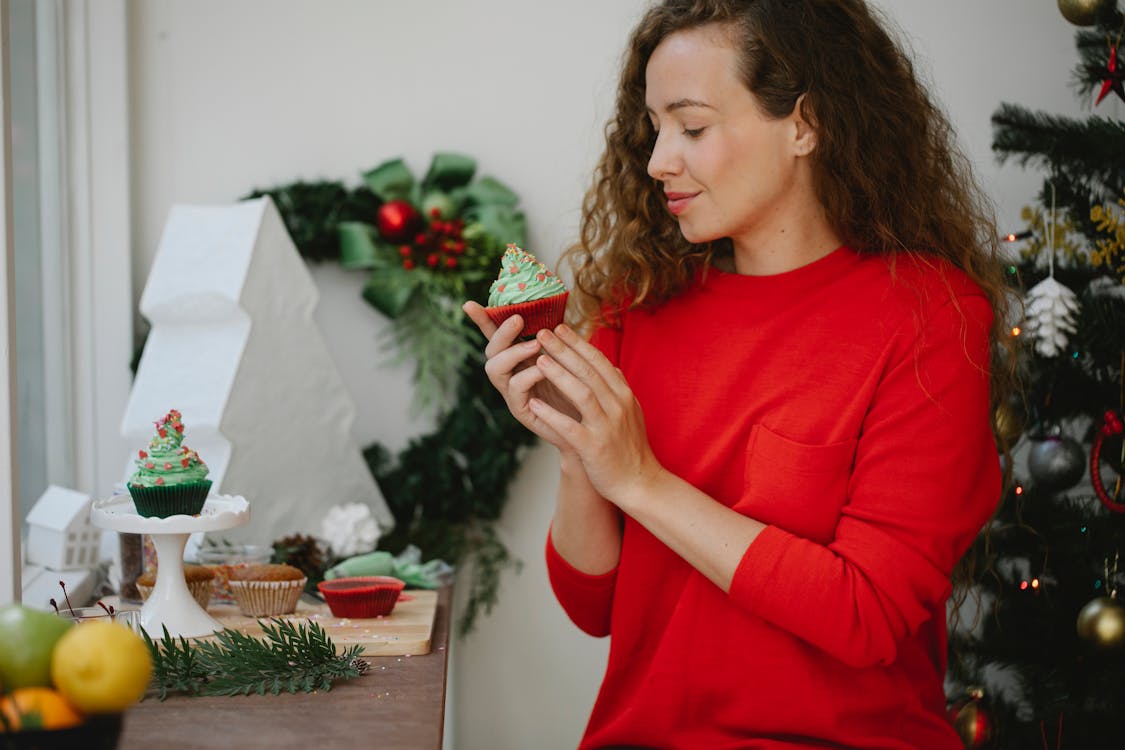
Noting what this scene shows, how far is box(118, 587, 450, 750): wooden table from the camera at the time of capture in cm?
117

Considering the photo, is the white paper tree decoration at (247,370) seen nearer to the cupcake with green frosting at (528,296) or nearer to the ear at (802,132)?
the cupcake with green frosting at (528,296)

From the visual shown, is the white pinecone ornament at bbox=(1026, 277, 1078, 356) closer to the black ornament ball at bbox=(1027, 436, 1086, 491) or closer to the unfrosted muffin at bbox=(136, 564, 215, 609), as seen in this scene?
the black ornament ball at bbox=(1027, 436, 1086, 491)

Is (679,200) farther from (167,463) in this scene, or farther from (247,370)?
(247,370)

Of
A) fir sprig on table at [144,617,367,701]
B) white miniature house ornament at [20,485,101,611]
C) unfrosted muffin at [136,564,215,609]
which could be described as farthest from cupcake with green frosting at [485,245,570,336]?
white miniature house ornament at [20,485,101,611]

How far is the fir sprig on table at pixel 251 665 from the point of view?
1.33 m

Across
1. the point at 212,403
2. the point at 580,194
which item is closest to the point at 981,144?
the point at 580,194

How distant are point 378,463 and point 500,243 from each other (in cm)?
54

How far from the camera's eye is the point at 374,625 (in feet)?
5.44

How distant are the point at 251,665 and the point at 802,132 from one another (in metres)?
0.97

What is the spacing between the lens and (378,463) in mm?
2422

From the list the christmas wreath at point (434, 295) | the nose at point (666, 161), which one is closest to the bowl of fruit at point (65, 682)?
the nose at point (666, 161)

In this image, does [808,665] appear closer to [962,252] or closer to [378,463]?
[962,252]

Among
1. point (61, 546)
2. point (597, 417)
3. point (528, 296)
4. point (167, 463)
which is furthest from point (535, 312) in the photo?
point (61, 546)

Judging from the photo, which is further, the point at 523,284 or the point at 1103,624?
the point at 1103,624
